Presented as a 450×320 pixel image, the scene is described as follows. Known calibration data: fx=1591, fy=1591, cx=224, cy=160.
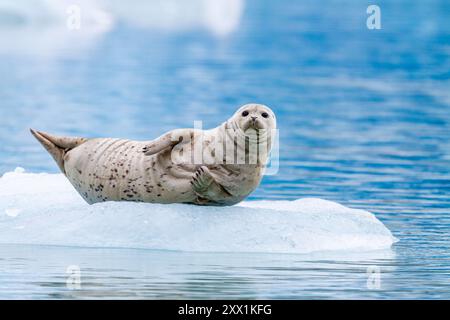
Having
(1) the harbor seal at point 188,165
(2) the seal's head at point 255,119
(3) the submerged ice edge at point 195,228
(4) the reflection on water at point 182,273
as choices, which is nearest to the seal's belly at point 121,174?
(1) the harbor seal at point 188,165

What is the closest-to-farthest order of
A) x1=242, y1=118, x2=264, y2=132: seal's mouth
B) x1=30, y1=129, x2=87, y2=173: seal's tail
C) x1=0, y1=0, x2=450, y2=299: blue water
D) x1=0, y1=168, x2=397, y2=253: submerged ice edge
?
1. x1=0, y1=0, x2=450, y2=299: blue water
2. x1=0, y1=168, x2=397, y2=253: submerged ice edge
3. x1=242, y1=118, x2=264, y2=132: seal's mouth
4. x1=30, y1=129, x2=87, y2=173: seal's tail

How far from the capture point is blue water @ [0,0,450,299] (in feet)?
32.6

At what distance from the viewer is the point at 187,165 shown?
11.5 meters

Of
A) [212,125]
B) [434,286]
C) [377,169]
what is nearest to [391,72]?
[212,125]

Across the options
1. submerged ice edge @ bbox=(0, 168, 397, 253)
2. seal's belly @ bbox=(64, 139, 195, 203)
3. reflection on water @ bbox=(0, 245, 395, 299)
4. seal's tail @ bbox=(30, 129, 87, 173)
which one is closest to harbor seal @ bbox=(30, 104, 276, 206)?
seal's belly @ bbox=(64, 139, 195, 203)

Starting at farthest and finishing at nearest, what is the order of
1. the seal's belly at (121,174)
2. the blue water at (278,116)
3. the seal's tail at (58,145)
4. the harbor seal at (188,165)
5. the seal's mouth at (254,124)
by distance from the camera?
the seal's tail at (58,145) < the seal's belly at (121,174) < the harbor seal at (188,165) < the seal's mouth at (254,124) < the blue water at (278,116)

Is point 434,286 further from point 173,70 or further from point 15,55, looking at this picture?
point 15,55

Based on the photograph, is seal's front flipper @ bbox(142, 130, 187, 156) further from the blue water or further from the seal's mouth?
the blue water

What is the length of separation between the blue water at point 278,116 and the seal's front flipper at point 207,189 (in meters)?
0.64

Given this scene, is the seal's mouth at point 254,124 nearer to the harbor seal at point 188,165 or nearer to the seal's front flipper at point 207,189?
the harbor seal at point 188,165

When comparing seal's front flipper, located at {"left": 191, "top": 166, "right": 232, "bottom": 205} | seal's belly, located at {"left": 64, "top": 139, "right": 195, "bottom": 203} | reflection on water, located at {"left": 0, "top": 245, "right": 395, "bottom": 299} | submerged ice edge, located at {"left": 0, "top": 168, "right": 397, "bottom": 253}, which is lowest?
reflection on water, located at {"left": 0, "top": 245, "right": 395, "bottom": 299}

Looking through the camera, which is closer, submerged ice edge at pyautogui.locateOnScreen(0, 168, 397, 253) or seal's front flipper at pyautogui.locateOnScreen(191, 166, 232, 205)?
submerged ice edge at pyautogui.locateOnScreen(0, 168, 397, 253)

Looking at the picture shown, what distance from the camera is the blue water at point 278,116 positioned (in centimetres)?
995

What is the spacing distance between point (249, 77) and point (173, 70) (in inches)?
77.5
